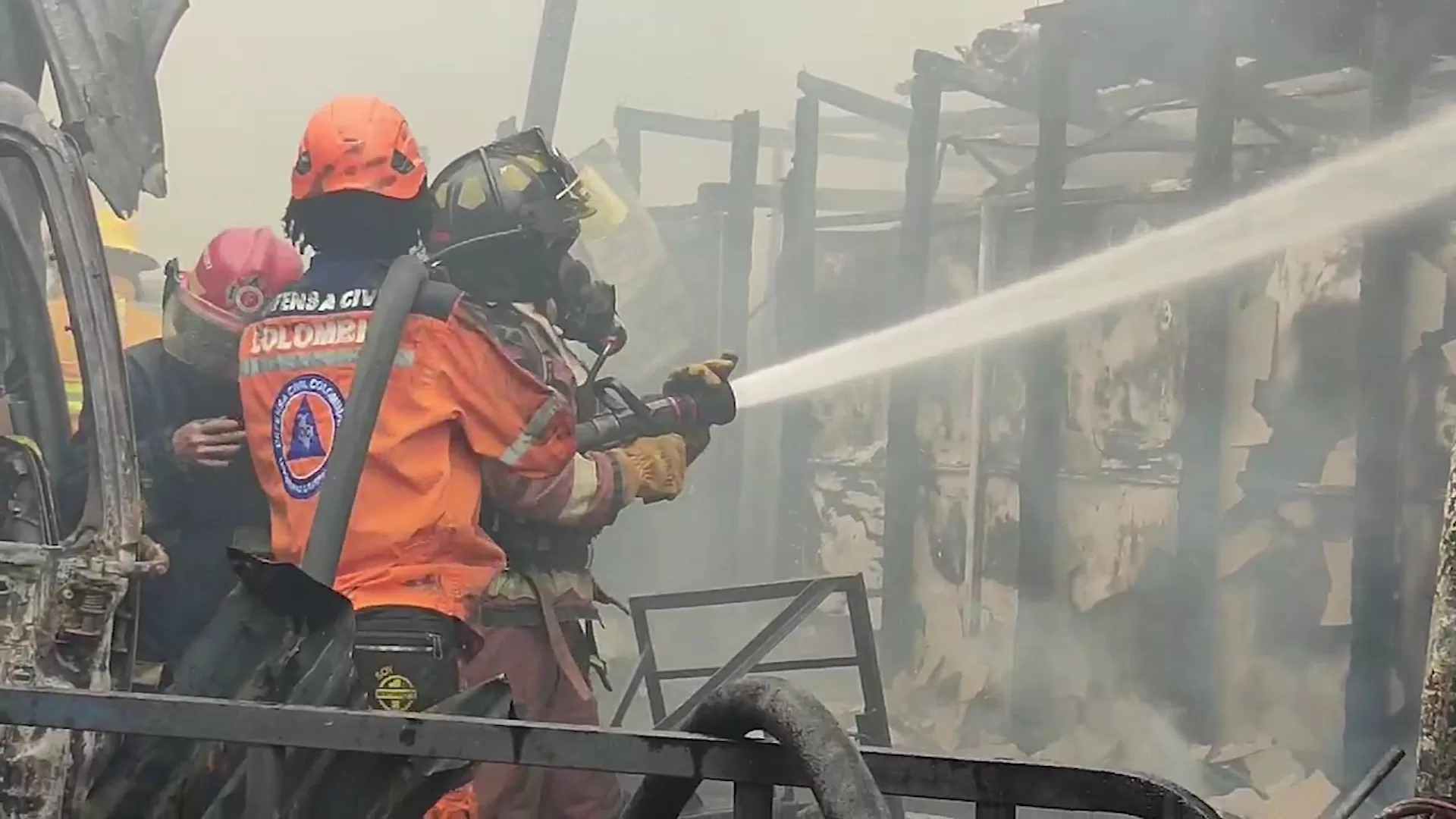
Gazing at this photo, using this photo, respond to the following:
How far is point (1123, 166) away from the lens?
8.53ft

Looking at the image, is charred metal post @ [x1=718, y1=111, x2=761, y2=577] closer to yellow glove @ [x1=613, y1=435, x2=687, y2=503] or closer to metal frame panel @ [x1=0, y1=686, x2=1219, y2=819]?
yellow glove @ [x1=613, y1=435, x2=687, y2=503]

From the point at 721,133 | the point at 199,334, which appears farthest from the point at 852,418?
the point at 199,334

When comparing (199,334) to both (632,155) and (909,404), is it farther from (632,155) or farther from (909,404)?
(909,404)

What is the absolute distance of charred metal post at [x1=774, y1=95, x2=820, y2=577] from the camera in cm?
278

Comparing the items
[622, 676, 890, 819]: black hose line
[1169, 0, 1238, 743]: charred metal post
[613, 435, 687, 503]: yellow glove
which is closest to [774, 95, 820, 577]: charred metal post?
[613, 435, 687, 503]: yellow glove

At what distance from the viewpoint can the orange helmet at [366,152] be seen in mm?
2984

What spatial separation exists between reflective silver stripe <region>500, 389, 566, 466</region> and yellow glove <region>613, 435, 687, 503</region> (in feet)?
0.55

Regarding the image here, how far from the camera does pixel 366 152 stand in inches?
118

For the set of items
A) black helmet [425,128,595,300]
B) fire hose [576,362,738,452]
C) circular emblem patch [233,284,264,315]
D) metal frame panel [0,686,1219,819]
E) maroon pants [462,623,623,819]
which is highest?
black helmet [425,128,595,300]

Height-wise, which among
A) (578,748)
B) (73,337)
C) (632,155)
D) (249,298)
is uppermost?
(632,155)

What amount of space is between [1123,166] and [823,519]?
3.06ft

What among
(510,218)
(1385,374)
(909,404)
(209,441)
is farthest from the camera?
(209,441)

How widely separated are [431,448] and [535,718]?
0.62m

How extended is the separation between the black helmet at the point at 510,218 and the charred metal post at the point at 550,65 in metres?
0.04
